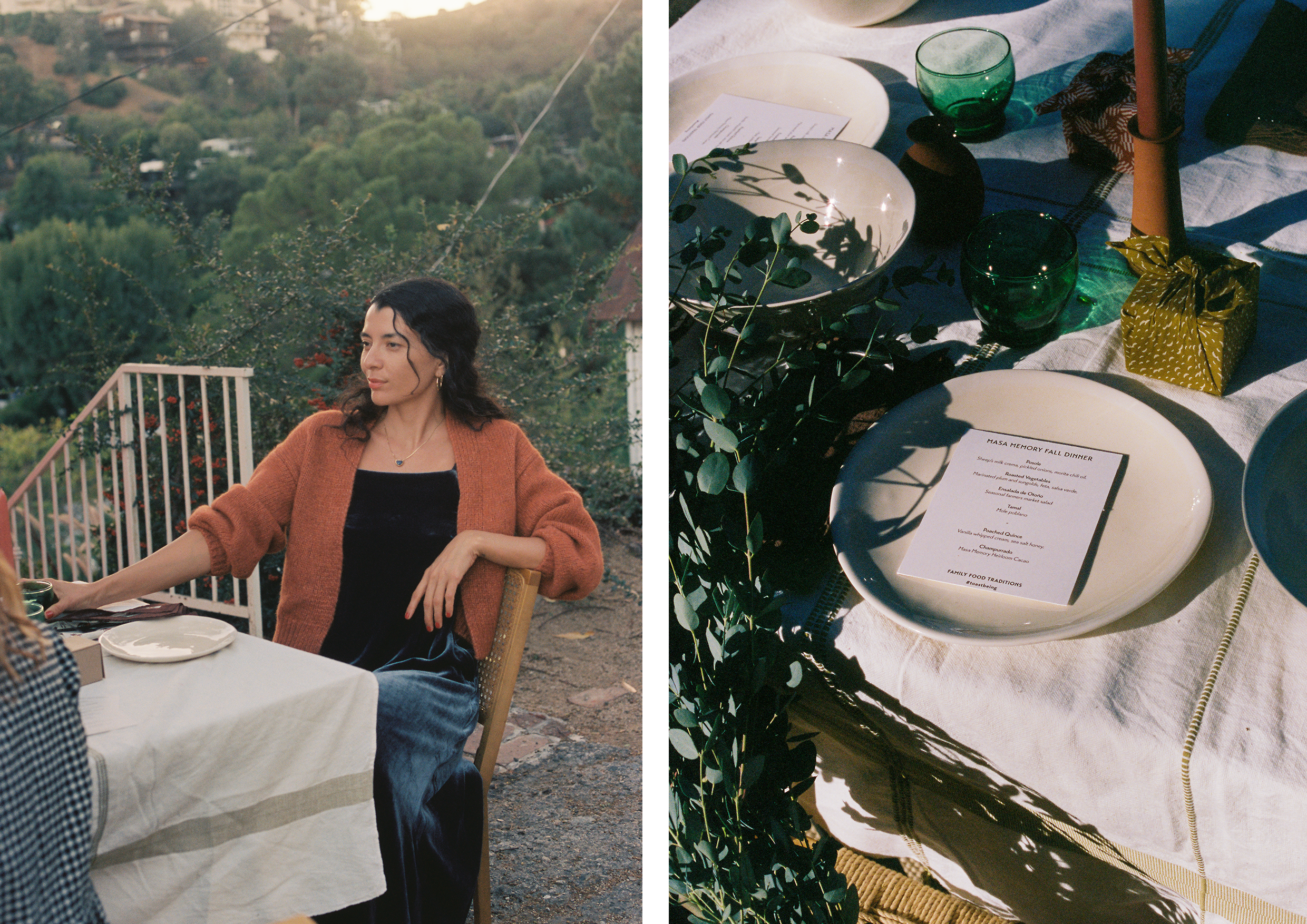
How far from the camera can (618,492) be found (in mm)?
2697

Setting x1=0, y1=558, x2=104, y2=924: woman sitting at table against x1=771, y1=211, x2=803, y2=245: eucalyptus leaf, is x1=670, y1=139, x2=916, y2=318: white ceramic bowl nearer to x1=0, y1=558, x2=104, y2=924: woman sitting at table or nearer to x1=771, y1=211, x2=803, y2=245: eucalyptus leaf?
x1=771, y1=211, x2=803, y2=245: eucalyptus leaf

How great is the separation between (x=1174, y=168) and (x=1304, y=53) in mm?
408

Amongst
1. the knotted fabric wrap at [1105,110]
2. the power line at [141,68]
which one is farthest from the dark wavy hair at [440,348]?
the power line at [141,68]

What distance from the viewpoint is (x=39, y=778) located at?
0.73 metres

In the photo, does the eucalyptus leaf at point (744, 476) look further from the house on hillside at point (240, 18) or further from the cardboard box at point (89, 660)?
the house on hillside at point (240, 18)

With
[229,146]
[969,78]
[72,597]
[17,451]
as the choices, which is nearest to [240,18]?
[229,146]

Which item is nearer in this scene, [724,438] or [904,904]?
[724,438]

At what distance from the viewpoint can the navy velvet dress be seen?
124 cm

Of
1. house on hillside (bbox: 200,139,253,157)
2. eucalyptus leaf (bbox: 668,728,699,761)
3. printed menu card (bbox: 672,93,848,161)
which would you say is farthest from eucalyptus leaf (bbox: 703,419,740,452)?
house on hillside (bbox: 200,139,253,157)

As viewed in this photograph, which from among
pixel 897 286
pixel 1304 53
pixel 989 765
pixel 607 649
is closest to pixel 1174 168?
pixel 897 286

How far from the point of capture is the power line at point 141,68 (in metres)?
2.40

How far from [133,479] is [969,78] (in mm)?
1455

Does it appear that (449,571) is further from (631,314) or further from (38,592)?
(631,314)

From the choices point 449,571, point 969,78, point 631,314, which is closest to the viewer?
point 969,78
